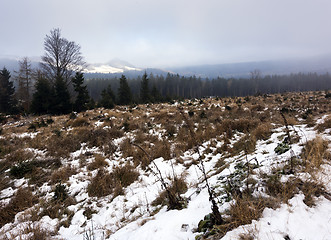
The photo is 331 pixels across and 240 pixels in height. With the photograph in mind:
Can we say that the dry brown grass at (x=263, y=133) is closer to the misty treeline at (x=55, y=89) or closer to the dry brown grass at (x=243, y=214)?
the dry brown grass at (x=243, y=214)

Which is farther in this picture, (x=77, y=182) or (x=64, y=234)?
(x=77, y=182)

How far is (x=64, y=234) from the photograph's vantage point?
2350 millimetres

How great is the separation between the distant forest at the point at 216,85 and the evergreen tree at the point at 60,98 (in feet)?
201

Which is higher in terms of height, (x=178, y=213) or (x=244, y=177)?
(x=244, y=177)

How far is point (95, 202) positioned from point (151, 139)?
11.0 ft

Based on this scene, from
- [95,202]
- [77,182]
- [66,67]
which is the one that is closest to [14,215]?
[77,182]

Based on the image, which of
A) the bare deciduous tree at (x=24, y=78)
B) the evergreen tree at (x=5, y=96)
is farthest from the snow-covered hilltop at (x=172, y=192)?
the evergreen tree at (x=5, y=96)

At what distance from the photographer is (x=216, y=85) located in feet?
276

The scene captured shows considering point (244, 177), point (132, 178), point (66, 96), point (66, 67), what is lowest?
point (132, 178)

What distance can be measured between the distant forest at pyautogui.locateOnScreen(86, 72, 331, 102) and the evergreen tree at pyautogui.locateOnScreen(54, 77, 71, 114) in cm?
6141

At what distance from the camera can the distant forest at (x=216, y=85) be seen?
257 feet

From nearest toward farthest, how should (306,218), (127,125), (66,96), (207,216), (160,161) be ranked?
1. (306,218)
2. (207,216)
3. (160,161)
4. (127,125)
5. (66,96)

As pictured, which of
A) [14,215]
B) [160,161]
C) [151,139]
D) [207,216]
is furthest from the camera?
[151,139]

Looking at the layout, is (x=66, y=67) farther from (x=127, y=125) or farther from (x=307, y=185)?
(x=307, y=185)
